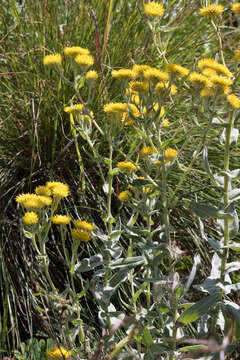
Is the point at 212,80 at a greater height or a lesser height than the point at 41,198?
greater

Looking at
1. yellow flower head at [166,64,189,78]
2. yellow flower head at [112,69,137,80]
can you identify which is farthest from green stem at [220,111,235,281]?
yellow flower head at [112,69,137,80]

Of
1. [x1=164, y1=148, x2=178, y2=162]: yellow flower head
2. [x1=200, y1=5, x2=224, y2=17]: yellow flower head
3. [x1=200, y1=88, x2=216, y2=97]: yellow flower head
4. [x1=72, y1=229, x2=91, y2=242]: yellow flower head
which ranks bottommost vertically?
[x1=72, y1=229, x2=91, y2=242]: yellow flower head

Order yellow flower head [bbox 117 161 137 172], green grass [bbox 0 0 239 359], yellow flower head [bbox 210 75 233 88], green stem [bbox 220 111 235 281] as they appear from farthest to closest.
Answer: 1. green grass [bbox 0 0 239 359]
2. yellow flower head [bbox 117 161 137 172]
3. green stem [bbox 220 111 235 281]
4. yellow flower head [bbox 210 75 233 88]

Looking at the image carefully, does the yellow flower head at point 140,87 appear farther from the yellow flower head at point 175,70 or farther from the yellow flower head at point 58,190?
the yellow flower head at point 58,190

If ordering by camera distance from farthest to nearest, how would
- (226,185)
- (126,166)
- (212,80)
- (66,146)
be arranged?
(66,146)
(126,166)
(226,185)
(212,80)

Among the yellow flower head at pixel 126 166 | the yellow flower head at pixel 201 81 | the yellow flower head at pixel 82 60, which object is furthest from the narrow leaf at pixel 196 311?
the yellow flower head at pixel 82 60

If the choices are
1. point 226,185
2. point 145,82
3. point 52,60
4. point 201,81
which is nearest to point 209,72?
point 201,81

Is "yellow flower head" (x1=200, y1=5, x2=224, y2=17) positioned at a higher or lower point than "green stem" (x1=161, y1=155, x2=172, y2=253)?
higher

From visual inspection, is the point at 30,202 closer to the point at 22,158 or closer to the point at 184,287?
the point at 184,287

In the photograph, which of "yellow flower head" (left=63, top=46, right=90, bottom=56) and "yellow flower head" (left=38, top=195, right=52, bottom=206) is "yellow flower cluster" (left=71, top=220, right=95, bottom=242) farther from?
"yellow flower head" (left=63, top=46, right=90, bottom=56)

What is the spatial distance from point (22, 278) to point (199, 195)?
776 millimetres

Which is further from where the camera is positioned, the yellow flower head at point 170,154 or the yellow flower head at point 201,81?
the yellow flower head at point 170,154

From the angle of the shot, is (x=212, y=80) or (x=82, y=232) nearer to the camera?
(x=212, y=80)

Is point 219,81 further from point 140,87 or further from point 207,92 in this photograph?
point 140,87
